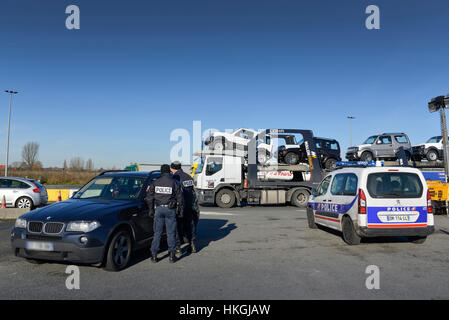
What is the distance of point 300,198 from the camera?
1661cm

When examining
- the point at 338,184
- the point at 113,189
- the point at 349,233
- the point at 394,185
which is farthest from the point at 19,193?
the point at 394,185

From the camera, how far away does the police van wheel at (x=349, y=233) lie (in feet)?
23.0

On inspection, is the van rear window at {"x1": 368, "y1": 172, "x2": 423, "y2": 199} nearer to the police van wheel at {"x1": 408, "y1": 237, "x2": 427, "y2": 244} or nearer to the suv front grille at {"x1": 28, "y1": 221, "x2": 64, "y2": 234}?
the police van wheel at {"x1": 408, "y1": 237, "x2": 427, "y2": 244}

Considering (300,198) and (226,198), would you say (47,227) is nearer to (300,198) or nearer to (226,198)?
(226,198)

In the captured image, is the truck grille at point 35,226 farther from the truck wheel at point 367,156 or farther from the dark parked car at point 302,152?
the truck wheel at point 367,156

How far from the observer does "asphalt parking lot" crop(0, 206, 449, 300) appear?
13.6 feet

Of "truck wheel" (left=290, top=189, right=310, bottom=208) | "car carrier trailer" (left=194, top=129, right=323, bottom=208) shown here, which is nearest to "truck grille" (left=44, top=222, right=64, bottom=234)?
"car carrier trailer" (left=194, top=129, right=323, bottom=208)

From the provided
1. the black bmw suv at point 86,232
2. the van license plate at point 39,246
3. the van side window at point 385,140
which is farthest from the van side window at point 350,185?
the van side window at point 385,140

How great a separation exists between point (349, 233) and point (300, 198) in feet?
31.2

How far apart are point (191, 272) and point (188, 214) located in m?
1.81
